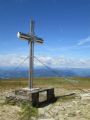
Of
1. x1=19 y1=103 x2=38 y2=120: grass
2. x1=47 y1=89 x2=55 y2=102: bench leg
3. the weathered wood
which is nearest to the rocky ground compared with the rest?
x1=19 y1=103 x2=38 y2=120: grass

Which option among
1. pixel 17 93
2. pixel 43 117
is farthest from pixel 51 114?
pixel 17 93

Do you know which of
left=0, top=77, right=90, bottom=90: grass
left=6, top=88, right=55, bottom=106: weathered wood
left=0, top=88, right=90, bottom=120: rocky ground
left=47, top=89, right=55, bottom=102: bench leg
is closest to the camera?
left=0, top=88, right=90, bottom=120: rocky ground

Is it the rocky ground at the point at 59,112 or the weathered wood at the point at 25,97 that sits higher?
the weathered wood at the point at 25,97

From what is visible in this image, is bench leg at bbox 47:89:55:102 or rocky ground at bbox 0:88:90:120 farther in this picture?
bench leg at bbox 47:89:55:102

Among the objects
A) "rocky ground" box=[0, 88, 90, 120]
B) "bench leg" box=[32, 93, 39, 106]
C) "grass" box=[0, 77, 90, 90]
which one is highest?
"grass" box=[0, 77, 90, 90]

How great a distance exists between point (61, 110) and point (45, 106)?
257 cm

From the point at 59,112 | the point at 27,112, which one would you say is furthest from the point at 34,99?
the point at 59,112

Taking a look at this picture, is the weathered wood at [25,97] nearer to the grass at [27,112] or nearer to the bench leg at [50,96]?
the grass at [27,112]

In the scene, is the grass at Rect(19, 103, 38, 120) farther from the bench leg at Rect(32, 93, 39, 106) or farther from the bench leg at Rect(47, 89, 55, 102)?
the bench leg at Rect(47, 89, 55, 102)

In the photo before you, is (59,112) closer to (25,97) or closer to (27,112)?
(27,112)

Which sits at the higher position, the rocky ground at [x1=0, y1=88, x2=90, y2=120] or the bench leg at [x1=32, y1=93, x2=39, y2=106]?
the bench leg at [x1=32, y1=93, x2=39, y2=106]

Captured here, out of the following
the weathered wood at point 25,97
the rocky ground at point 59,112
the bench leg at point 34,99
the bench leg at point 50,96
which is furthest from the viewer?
the bench leg at point 50,96

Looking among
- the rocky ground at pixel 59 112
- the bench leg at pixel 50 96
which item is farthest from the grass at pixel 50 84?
the rocky ground at pixel 59 112

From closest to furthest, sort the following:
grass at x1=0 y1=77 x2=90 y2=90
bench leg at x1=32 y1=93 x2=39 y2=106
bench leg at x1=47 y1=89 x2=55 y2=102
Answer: bench leg at x1=32 y1=93 x2=39 y2=106, bench leg at x1=47 y1=89 x2=55 y2=102, grass at x1=0 y1=77 x2=90 y2=90
